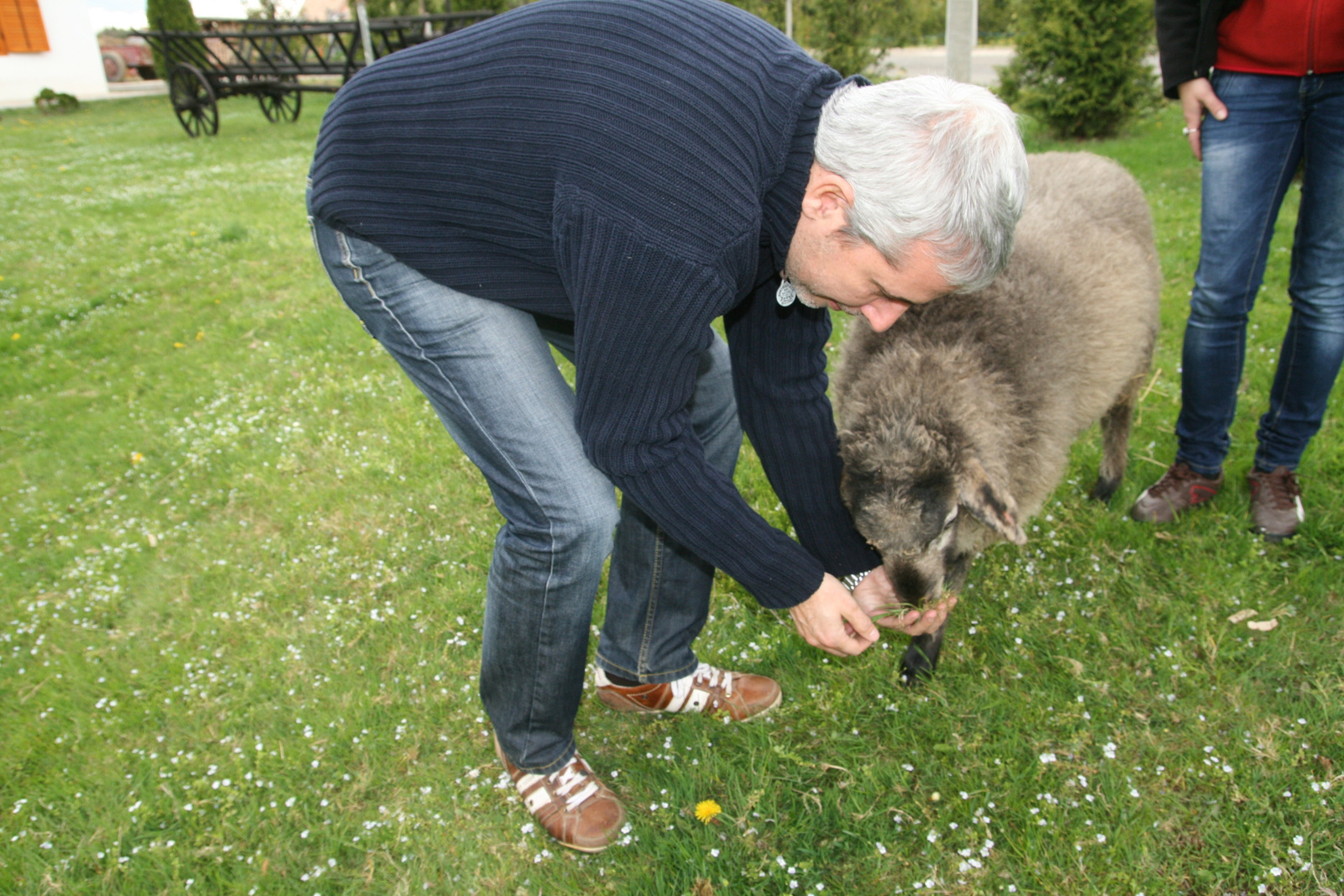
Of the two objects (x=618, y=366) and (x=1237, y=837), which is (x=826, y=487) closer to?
(x=618, y=366)

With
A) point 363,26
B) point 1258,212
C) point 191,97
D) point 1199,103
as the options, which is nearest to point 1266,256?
point 1258,212

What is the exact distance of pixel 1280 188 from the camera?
328cm

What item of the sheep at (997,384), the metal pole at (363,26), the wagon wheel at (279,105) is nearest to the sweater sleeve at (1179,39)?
the sheep at (997,384)

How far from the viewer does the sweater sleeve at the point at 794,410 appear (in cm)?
249

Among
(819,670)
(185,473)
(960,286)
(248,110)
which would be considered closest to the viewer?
(960,286)

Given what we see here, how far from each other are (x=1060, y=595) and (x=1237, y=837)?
3.64 feet

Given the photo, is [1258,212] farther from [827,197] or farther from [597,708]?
[597,708]

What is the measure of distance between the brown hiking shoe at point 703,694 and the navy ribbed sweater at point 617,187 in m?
1.02

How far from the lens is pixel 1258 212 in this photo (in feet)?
10.8

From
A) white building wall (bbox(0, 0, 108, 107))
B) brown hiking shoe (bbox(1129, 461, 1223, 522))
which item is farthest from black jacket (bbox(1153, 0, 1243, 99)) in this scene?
white building wall (bbox(0, 0, 108, 107))

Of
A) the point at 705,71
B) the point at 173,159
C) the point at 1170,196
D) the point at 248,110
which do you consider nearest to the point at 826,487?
the point at 705,71

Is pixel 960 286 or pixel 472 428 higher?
pixel 960 286

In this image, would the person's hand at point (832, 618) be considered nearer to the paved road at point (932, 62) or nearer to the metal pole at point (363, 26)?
the paved road at point (932, 62)

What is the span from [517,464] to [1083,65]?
1084 centimetres
